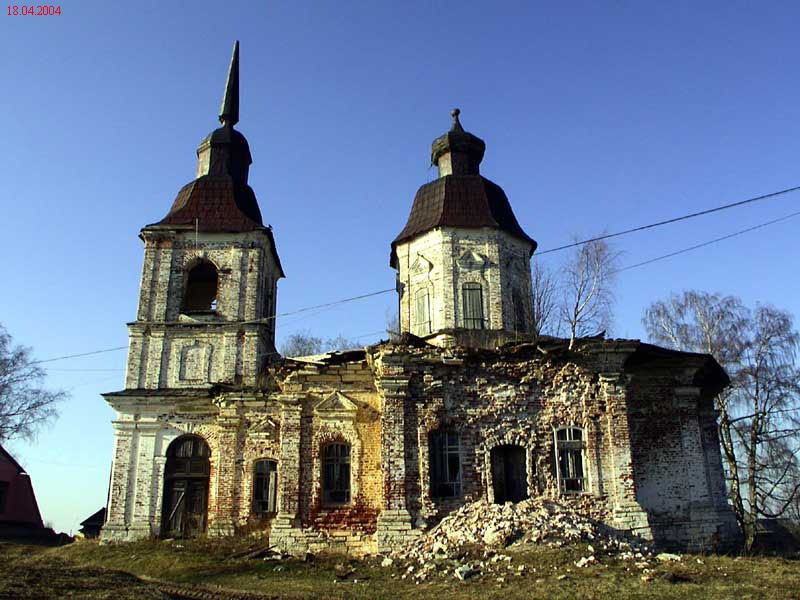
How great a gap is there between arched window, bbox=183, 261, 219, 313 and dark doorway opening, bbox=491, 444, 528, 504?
1054 centimetres

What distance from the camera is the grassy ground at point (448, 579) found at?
10000 millimetres

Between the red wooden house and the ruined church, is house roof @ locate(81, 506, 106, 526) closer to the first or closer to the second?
the red wooden house

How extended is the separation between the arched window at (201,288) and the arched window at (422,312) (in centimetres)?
635

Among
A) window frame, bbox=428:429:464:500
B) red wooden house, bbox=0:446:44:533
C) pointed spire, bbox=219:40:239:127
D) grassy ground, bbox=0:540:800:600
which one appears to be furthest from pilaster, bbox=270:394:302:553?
red wooden house, bbox=0:446:44:533

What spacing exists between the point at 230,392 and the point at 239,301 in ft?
10.1

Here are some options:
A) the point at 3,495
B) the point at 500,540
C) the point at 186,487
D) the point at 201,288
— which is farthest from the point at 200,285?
the point at 3,495

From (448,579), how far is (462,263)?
1029cm

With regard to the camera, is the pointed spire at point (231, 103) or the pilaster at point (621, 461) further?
the pointed spire at point (231, 103)

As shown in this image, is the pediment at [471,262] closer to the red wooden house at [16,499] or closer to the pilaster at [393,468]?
the pilaster at [393,468]

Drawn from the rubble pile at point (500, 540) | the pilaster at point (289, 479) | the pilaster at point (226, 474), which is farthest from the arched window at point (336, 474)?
the pilaster at point (226, 474)

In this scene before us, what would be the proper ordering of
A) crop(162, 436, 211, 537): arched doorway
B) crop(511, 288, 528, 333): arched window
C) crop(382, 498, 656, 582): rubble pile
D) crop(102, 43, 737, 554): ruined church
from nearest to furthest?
1. crop(382, 498, 656, 582): rubble pile
2. crop(102, 43, 737, 554): ruined church
3. crop(162, 436, 211, 537): arched doorway
4. crop(511, 288, 528, 333): arched window

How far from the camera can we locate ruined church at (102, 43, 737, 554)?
616 inches

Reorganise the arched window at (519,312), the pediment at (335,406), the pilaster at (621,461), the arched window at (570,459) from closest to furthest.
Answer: the pilaster at (621,461), the arched window at (570,459), the pediment at (335,406), the arched window at (519,312)

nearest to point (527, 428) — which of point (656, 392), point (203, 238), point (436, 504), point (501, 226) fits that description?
point (436, 504)
